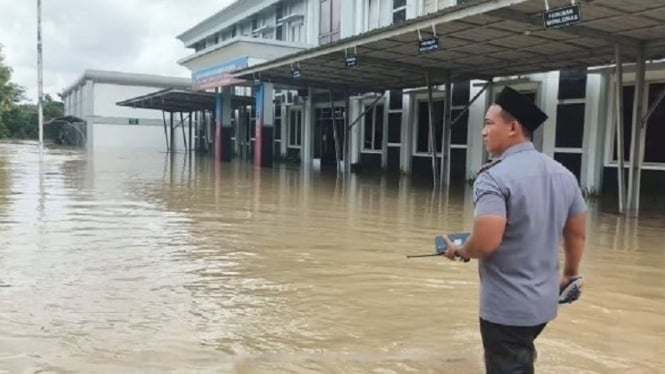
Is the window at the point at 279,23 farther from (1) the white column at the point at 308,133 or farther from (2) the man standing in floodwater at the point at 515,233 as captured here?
(2) the man standing in floodwater at the point at 515,233

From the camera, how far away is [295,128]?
1206 inches

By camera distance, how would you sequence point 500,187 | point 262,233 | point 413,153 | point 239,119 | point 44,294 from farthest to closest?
point 239,119, point 413,153, point 262,233, point 44,294, point 500,187

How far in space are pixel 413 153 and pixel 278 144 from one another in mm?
11135

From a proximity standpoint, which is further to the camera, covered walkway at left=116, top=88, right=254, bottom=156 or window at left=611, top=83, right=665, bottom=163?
covered walkway at left=116, top=88, right=254, bottom=156

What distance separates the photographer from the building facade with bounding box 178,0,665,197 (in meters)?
15.2

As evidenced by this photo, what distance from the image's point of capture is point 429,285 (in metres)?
5.80

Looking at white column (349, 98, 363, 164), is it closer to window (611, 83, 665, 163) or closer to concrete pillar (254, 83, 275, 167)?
concrete pillar (254, 83, 275, 167)

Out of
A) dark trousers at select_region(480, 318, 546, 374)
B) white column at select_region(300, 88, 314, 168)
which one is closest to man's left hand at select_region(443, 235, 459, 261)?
dark trousers at select_region(480, 318, 546, 374)

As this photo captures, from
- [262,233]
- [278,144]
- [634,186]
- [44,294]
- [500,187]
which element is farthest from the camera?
[278,144]

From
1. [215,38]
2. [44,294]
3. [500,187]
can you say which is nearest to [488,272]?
[500,187]

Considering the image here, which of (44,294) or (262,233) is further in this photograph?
(262,233)

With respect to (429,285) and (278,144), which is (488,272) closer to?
(429,285)

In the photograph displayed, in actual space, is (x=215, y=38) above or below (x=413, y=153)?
above

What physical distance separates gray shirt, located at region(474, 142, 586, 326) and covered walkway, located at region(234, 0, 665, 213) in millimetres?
7769
